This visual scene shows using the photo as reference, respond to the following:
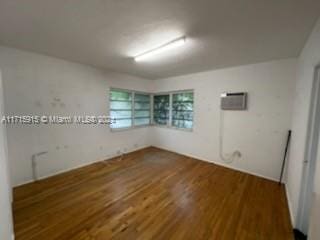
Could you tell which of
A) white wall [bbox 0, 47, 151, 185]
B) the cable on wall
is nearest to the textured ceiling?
white wall [bbox 0, 47, 151, 185]

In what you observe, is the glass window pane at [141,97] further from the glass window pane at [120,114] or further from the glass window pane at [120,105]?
the glass window pane at [120,114]

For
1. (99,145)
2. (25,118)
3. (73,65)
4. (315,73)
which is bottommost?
(99,145)

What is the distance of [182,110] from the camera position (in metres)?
4.66

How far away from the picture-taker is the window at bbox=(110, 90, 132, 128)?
422 cm

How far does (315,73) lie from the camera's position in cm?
165

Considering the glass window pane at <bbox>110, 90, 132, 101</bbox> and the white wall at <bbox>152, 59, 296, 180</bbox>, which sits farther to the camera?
the glass window pane at <bbox>110, 90, 132, 101</bbox>

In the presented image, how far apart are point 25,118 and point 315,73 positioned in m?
4.38

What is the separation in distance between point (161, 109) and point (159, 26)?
3602 mm

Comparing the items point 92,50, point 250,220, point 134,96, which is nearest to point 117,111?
point 134,96

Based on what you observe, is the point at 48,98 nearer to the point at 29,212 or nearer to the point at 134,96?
the point at 29,212

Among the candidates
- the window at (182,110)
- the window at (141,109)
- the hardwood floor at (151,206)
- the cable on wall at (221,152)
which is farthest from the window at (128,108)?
the cable on wall at (221,152)

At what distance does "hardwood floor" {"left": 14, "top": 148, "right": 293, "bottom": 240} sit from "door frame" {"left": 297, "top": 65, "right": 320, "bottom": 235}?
0.26 metres

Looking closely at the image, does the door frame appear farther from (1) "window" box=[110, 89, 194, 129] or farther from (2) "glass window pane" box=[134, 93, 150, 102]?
(2) "glass window pane" box=[134, 93, 150, 102]

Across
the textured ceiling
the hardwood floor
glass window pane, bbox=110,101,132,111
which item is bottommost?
the hardwood floor
